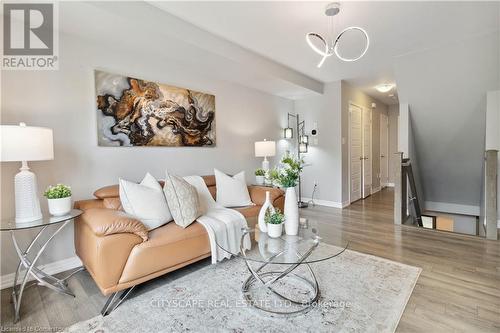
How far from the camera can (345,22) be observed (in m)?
2.61

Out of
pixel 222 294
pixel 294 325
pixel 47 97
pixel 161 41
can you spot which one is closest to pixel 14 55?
pixel 47 97

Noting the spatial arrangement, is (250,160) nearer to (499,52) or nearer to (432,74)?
(432,74)

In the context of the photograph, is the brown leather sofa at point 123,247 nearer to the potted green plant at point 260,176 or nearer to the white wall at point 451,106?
the potted green plant at point 260,176

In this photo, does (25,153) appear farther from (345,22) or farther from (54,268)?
(345,22)

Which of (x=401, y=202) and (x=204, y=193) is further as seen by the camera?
(x=401, y=202)

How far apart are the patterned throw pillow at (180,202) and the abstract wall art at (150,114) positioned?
0.89 meters

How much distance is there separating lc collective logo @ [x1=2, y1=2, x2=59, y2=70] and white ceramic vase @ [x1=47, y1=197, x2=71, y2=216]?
126 centimetres

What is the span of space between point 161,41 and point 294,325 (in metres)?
2.78

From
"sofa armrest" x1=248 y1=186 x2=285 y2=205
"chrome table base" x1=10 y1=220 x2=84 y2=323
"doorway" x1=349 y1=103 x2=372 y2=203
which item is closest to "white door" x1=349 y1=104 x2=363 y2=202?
"doorway" x1=349 y1=103 x2=372 y2=203

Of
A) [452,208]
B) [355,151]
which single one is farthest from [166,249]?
[452,208]

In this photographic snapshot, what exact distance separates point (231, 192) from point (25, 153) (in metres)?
2.01

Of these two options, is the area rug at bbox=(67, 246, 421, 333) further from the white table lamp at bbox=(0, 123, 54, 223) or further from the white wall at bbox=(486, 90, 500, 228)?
the white wall at bbox=(486, 90, 500, 228)

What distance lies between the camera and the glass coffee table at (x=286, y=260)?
1.76m

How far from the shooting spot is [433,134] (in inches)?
172
